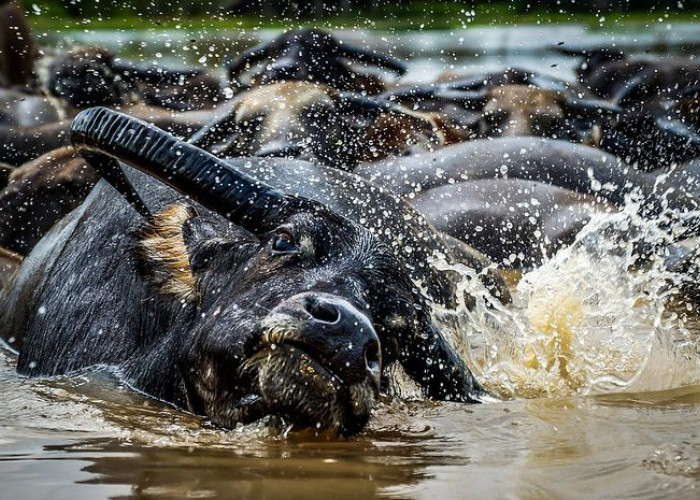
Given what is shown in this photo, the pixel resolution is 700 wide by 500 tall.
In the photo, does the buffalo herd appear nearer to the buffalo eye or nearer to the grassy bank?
the buffalo eye

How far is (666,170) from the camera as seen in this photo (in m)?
12.6

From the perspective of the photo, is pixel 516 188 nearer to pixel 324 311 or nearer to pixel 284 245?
pixel 284 245

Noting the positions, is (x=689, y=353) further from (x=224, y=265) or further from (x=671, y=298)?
(x=224, y=265)

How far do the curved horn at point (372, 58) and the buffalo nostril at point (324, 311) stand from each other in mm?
11921

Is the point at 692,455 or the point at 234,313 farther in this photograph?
the point at 234,313

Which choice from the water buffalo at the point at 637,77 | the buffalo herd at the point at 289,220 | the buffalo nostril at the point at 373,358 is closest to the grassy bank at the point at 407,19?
the water buffalo at the point at 637,77

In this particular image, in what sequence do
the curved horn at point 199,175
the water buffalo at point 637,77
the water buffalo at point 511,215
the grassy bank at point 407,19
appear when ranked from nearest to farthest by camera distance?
the curved horn at point 199,175 → the water buffalo at point 511,215 → the water buffalo at point 637,77 → the grassy bank at point 407,19

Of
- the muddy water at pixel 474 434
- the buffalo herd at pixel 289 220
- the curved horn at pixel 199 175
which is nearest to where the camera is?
the muddy water at pixel 474 434

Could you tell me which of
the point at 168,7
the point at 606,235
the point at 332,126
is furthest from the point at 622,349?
the point at 168,7

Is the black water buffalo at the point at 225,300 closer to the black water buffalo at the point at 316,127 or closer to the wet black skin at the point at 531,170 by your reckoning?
the wet black skin at the point at 531,170

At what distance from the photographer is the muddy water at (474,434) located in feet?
12.1

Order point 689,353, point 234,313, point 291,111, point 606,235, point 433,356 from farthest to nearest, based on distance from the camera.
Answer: point 291,111 → point 606,235 → point 689,353 → point 433,356 → point 234,313

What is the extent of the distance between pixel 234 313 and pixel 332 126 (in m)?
7.96

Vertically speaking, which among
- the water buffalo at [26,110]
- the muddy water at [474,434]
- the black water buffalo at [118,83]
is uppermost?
the black water buffalo at [118,83]
